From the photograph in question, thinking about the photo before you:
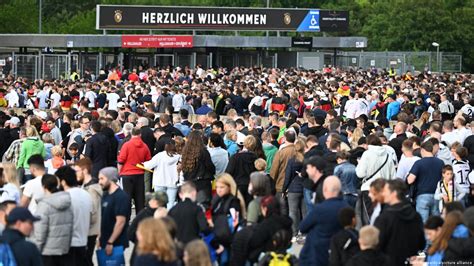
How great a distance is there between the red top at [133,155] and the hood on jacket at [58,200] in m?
6.55

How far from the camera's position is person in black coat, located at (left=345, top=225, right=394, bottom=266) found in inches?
486

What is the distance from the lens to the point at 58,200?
14.2m

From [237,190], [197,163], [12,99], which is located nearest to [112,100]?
[12,99]

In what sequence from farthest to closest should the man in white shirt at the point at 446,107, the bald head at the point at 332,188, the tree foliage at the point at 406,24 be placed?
the tree foliage at the point at 406,24 → the man in white shirt at the point at 446,107 → the bald head at the point at 332,188

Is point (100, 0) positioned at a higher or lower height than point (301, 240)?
higher

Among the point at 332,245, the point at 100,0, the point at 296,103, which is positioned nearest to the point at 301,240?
the point at 332,245

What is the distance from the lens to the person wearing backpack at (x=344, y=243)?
12969 mm

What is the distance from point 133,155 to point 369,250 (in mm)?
8976

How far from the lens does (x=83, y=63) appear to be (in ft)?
195

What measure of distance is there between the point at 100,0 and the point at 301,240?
94325 millimetres

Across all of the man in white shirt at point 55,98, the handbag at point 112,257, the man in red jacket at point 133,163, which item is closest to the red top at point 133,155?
the man in red jacket at point 133,163

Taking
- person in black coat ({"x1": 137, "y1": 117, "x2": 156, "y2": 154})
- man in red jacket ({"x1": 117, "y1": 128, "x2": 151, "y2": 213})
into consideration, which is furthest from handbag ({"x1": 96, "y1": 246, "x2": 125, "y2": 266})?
person in black coat ({"x1": 137, "y1": 117, "x2": 156, "y2": 154})

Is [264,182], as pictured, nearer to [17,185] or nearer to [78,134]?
[17,185]

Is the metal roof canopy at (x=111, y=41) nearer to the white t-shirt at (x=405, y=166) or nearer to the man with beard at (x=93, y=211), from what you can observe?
the white t-shirt at (x=405, y=166)
